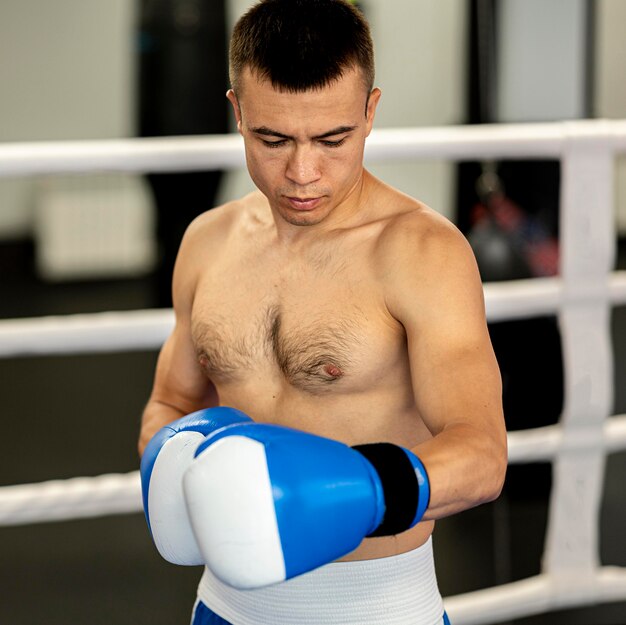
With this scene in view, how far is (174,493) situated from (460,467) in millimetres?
278

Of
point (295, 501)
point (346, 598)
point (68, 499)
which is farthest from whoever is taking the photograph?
point (68, 499)

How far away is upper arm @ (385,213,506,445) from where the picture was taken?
984 millimetres

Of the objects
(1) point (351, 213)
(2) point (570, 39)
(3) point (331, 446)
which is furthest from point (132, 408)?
(3) point (331, 446)

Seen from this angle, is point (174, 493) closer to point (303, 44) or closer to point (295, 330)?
point (295, 330)

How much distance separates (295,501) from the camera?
2.83ft

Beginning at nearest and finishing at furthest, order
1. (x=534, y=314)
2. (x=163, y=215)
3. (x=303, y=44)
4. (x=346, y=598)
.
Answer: (x=303, y=44), (x=346, y=598), (x=534, y=314), (x=163, y=215)

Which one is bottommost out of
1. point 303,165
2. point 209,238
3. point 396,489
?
point 396,489

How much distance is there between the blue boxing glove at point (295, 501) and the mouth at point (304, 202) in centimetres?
26

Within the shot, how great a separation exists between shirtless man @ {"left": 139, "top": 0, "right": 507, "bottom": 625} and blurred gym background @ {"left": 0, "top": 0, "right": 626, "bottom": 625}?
94 cm

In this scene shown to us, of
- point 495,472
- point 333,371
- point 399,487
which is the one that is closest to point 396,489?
point 399,487

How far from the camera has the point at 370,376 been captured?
3.56 feet

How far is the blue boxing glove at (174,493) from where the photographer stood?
40.1 inches

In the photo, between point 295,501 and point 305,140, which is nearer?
point 295,501

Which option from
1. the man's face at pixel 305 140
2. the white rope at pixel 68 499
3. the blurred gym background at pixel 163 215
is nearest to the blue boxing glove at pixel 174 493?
the man's face at pixel 305 140
